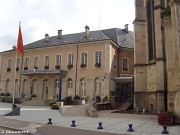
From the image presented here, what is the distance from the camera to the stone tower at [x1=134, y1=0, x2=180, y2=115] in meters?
15.7

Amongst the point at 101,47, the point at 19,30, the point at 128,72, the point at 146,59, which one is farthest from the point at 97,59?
the point at 19,30

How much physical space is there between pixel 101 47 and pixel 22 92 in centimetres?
1487

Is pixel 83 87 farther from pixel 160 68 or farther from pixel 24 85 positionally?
pixel 160 68

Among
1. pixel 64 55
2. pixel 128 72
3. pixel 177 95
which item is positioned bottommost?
pixel 177 95

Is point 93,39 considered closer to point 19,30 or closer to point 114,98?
point 114,98

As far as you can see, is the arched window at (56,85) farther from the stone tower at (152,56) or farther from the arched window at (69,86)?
the stone tower at (152,56)

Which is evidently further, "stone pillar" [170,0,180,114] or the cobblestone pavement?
"stone pillar" [170,0,180,114]

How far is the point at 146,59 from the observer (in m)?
Answer: 21.8

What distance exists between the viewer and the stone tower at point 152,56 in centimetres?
1571

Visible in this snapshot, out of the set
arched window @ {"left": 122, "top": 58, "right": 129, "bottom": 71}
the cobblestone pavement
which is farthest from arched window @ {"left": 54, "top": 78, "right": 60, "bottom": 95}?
the cobblestone pavement

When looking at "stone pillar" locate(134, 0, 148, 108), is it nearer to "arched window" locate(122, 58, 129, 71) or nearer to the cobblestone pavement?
"arched window" locate(122, 58, 129, 71)

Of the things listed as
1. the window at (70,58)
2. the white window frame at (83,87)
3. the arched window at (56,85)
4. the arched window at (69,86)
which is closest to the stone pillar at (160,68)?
the white window frame at (83,87)

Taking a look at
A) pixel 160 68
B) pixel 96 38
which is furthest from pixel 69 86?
pixel 160 68

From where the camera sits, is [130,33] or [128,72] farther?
[130,33]
